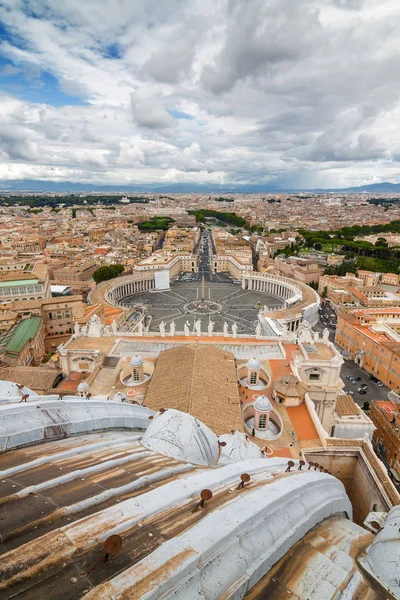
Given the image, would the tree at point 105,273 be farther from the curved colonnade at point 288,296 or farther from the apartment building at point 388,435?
the apartment building at point 388,435

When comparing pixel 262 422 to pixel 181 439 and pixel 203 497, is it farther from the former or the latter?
pixel 203 497

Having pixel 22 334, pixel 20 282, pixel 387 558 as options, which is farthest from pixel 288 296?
pixel 387 558

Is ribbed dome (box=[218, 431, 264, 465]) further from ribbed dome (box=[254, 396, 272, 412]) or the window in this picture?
the window

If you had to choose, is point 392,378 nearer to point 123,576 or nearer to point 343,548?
point 343,548

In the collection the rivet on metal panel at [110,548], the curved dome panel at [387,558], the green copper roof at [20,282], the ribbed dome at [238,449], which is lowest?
the green copper roof at [20,282]

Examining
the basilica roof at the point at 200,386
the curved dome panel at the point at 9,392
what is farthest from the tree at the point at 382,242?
the curved dome panel at the point at 9,392

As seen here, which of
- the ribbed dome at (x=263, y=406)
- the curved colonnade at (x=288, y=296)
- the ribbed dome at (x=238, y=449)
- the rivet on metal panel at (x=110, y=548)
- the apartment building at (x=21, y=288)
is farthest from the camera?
the curved colonnade at (x=288, y=296)

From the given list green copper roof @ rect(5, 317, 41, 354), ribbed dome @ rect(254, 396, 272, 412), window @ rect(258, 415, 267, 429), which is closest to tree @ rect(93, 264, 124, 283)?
green copper roof @ rect(5, 317, 41, 354)
